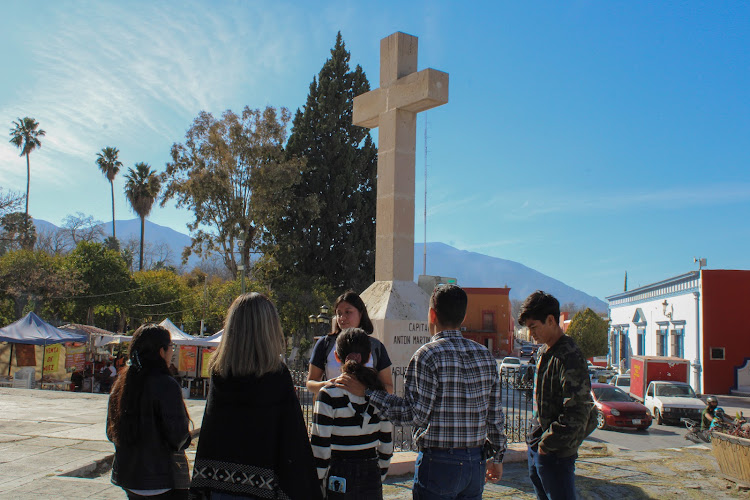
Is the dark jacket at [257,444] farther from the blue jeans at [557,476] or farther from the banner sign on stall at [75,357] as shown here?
the banner sign on stall at [75,357]

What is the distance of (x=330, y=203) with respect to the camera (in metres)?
30.8

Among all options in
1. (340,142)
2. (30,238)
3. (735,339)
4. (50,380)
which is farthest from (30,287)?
(735,339)

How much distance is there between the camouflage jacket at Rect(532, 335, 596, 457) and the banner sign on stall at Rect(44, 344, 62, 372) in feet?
65.6

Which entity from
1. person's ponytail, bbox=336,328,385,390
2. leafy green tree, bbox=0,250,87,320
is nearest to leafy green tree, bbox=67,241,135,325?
leafy green tree, bbox=0,250,87,320

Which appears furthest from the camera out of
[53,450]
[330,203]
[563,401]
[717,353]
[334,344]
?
[330,203]

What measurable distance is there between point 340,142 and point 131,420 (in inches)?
1126

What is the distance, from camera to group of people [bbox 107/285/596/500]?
2662 millimetres

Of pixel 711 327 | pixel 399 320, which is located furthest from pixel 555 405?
pixel 711 327

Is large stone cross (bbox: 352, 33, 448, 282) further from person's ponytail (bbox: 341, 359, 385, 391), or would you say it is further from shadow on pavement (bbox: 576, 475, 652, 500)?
→ person's ponytail (bbox: 341, 359, 385, 391)

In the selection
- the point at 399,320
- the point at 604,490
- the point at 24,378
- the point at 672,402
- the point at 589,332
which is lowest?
the point at 672,402

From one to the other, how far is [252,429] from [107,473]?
513 cm

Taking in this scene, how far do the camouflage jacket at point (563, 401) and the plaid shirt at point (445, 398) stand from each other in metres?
0.45

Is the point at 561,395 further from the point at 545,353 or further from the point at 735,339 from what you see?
the point at 735,339

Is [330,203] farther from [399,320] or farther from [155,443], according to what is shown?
[155,443]
